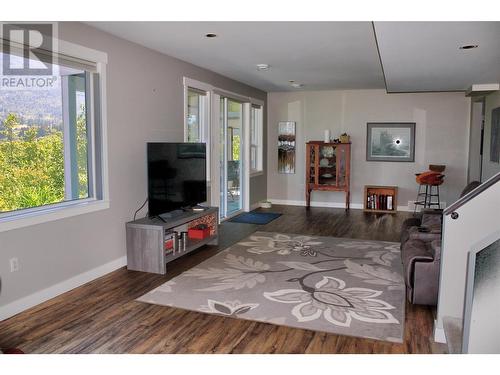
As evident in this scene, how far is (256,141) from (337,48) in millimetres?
4171

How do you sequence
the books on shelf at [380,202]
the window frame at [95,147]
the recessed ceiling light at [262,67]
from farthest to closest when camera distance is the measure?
the books on shelf at [380,202] < the recessed ceiling light at [262,67] < the window frame at [95,147]

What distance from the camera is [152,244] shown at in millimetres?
4371

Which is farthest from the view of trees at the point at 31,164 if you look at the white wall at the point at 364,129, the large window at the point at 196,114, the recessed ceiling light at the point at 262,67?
the white wall at the point at 364,129

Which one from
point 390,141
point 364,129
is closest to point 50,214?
point 364,129

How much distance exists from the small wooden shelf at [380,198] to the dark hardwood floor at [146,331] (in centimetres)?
480

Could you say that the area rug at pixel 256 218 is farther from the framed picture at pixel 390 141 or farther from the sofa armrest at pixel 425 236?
the sofa armrest at pixel 425 236

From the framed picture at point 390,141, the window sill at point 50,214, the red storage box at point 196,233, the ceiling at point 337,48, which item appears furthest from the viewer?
the framed picture at point 390,141

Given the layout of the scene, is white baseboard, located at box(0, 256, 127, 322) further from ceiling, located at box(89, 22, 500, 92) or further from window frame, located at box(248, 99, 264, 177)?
window frame, located at box(248, 99, 264, 177)

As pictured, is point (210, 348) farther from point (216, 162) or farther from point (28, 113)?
point (216, 162)

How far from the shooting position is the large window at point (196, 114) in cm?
603

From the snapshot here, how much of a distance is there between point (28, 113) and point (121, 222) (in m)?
1.46

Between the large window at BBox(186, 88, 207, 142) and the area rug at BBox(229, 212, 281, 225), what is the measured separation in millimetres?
1619

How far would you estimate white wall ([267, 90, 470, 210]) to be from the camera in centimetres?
807
